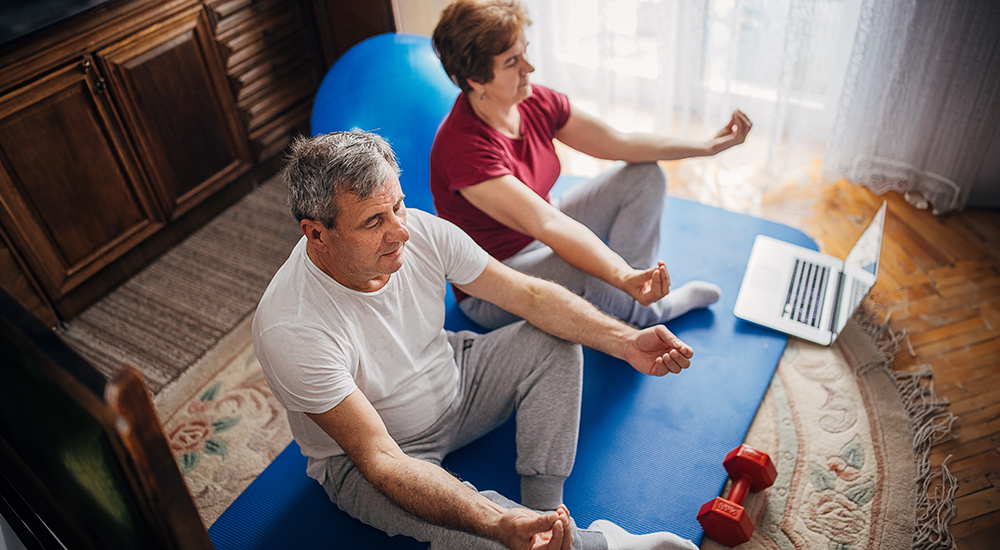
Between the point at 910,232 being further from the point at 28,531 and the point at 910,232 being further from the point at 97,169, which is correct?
the point at 97,169

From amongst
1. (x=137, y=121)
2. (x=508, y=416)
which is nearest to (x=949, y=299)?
(x=508, y=416)

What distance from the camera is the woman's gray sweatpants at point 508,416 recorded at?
1305 millimetres

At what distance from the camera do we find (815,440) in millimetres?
1673

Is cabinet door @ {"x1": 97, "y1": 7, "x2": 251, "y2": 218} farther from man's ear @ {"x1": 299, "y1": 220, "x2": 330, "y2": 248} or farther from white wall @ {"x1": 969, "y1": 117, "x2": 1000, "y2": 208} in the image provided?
white wall @ {"x1": 969, "y1": 117, "x2": 1000, "y2": 208}

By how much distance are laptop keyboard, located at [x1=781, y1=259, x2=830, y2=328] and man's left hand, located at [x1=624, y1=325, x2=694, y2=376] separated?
65 cm

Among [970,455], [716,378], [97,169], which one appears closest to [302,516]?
[716,378]

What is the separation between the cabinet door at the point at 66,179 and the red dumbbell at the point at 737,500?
2.01 metres

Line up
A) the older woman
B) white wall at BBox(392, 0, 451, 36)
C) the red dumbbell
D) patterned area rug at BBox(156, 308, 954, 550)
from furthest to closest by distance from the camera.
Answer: white wall at BBox(392, 0, 451, 36), the older woman, patterned area rug at BBox(156, 308, 954, 550), the red dumbbell

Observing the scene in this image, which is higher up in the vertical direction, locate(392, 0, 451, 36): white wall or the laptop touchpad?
locate(392, 0, 451, 36): white wall

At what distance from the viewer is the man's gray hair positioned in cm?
115

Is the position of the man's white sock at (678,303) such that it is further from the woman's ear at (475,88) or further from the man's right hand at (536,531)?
the man's right hand at (536,531)

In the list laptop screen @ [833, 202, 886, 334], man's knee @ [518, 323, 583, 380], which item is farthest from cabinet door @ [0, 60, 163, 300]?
laptop screen @ [833, 202, 886, 334]

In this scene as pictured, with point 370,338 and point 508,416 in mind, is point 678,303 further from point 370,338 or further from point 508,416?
point 370,338

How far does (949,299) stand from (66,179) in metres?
2.72
